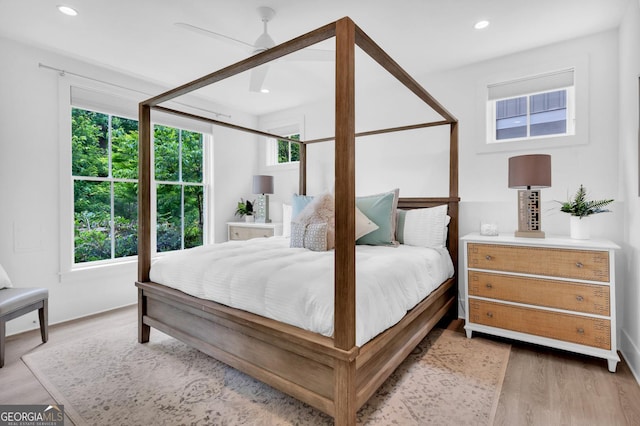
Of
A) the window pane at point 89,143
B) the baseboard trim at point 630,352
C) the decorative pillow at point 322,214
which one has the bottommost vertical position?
the baseboard trim at point 630,352

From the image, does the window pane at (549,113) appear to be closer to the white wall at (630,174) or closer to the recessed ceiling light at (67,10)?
the white wall at (630,174)

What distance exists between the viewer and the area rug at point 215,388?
1.69m

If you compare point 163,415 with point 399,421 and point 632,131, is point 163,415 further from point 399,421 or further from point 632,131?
point 632,131

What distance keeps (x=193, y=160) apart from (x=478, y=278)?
3775 mm

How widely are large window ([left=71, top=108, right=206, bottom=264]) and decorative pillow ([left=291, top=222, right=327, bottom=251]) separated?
226 centimetres

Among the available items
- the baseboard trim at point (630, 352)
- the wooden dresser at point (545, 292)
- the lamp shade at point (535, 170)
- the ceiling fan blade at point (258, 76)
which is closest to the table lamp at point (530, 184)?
the lamp shade at point (535, 170)

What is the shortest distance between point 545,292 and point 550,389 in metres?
0.70

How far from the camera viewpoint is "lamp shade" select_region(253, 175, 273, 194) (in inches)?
176

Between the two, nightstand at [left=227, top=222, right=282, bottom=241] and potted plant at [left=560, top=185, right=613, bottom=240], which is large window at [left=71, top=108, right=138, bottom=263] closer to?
nightstand at [left=227, top=222, right=282, bottom=241]

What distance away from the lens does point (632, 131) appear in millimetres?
2248

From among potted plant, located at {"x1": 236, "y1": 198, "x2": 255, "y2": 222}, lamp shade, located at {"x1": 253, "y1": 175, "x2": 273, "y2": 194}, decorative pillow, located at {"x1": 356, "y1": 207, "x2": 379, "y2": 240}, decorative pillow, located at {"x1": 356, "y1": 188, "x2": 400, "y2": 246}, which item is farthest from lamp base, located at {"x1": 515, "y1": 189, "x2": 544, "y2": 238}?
potted plant, located at {"x1": 236, "y1": 198, "x2": 255, "y2": 222}

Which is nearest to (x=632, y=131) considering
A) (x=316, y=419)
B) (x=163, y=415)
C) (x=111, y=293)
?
(x=316, y=419)

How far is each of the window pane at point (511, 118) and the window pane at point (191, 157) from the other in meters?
3.73

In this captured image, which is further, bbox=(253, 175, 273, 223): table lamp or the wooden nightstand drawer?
bbox=(253, 175, 273, 223): table lamp
